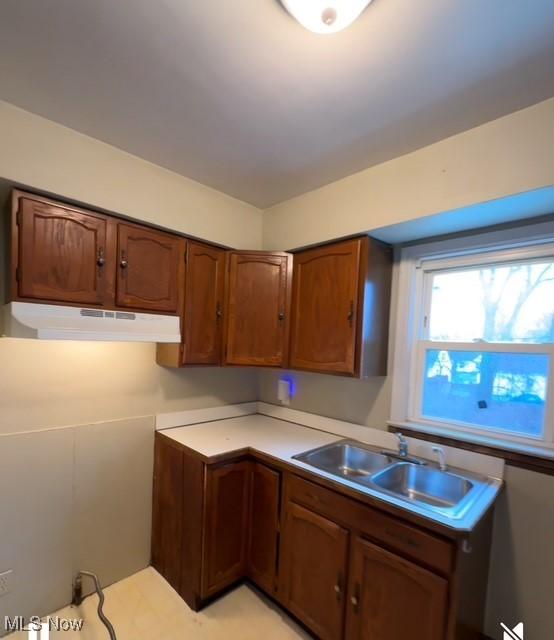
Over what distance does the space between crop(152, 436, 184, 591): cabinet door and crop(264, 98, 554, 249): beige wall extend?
1.56m

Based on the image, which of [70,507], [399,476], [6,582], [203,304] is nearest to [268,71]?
[203,304]

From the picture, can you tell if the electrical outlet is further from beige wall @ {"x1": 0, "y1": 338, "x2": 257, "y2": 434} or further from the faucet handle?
the faucet handle

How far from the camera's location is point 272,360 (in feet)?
6.94

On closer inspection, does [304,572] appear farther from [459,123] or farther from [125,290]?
[459,123]

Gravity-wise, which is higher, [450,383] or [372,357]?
[372,357]

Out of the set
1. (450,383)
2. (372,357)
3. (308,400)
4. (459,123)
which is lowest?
(308,400)

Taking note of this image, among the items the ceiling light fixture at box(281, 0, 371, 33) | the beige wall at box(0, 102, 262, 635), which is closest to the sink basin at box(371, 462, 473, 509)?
the beige wall at box(0, 102, 262, 635)

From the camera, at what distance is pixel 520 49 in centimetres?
99

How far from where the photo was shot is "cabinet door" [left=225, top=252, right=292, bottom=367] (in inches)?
82.7

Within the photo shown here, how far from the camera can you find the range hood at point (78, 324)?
1.29 m

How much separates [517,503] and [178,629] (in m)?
1.76

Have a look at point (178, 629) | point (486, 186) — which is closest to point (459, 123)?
point (486, 186)

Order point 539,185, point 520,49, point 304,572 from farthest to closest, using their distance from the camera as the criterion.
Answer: point 304,572 → point 539,185 → point 520,49

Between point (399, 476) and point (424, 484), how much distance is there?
12cm
